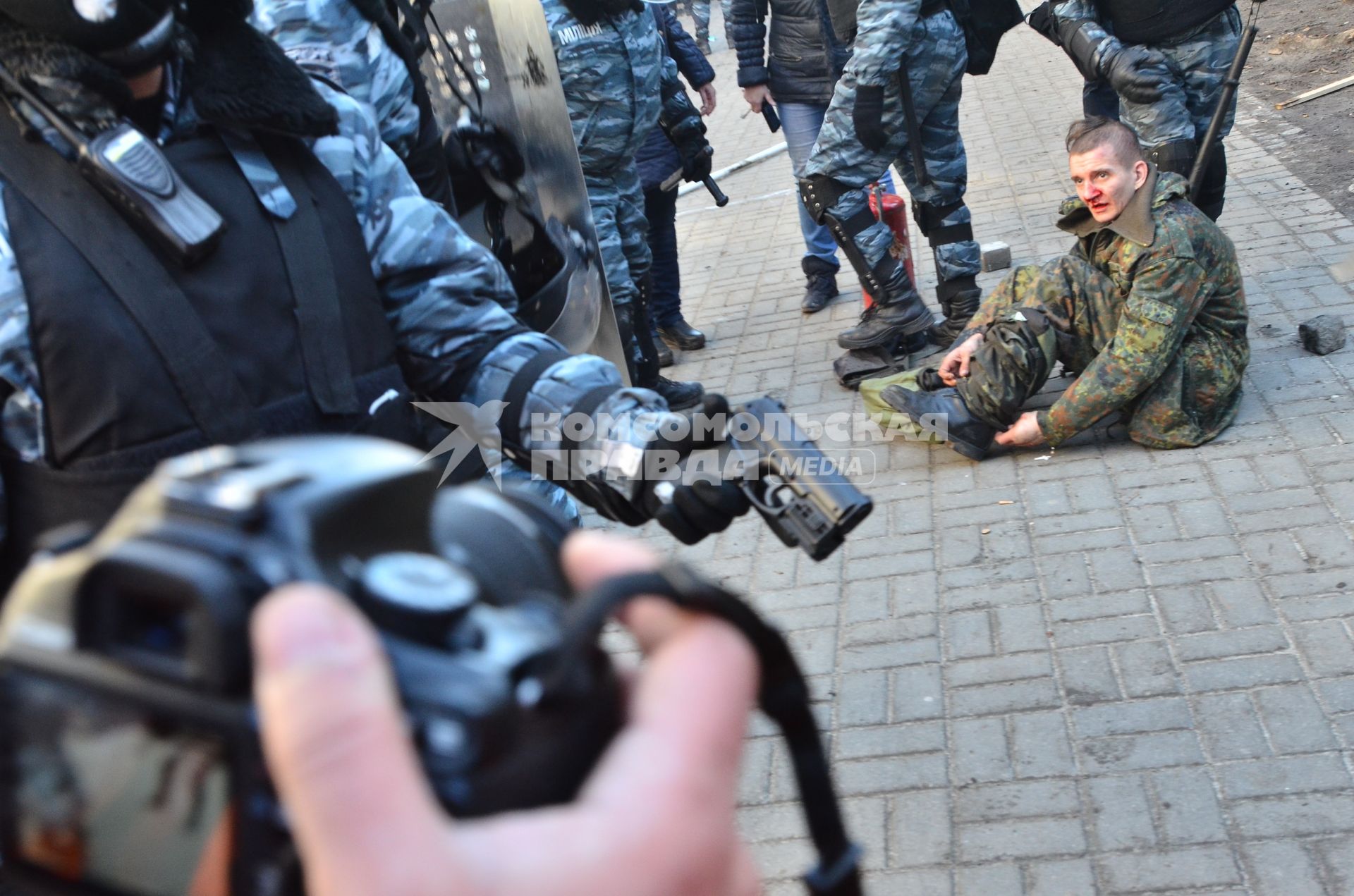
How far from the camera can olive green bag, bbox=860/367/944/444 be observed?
15.7 ft

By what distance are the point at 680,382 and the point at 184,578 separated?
5123mm

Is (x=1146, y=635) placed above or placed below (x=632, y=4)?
below

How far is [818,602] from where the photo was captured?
12.8ft

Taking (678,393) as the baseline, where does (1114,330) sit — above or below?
above

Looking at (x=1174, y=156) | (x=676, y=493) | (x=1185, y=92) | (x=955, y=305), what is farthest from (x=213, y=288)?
(x=1185, y=92)

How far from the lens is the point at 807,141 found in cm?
624

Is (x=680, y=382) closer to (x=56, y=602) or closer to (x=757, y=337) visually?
(x=757, y=337)

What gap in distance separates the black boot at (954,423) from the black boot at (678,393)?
1154mm

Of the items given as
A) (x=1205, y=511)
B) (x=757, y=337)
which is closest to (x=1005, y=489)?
(x=1205, y=511)

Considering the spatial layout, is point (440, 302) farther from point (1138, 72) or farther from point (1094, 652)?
point (1138, 72)

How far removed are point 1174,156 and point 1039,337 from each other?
4.39 ft

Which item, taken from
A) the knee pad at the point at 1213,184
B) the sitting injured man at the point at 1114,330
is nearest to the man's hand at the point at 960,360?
the sitting injured man at the point at 1114,330

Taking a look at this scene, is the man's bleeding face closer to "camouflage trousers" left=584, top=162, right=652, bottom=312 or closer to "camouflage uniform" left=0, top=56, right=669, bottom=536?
"camouflage trousers" left=584, top=162, right=652, bottom=312
